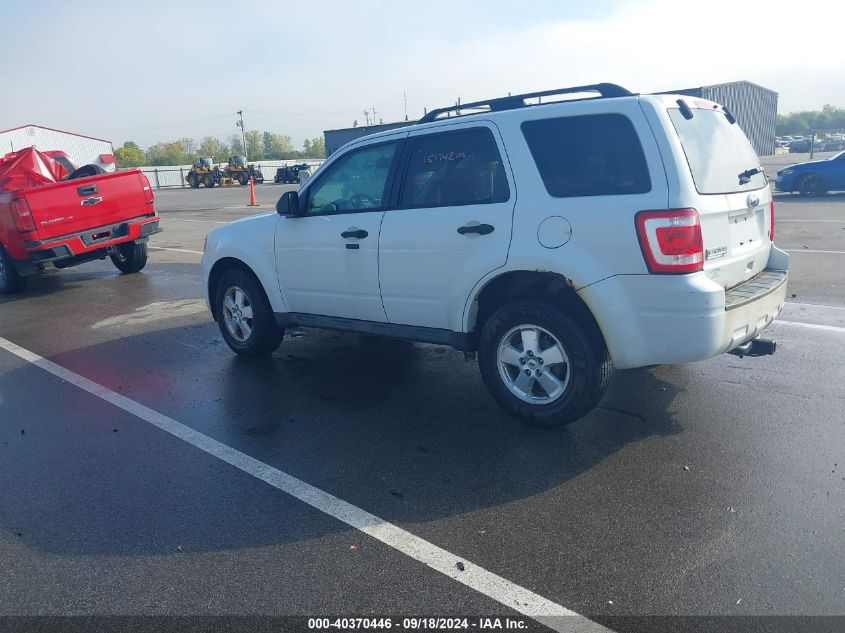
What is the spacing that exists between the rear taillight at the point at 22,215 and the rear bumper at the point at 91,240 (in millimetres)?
216

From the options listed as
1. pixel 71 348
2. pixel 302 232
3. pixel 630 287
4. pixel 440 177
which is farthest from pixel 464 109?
pixel 71 348

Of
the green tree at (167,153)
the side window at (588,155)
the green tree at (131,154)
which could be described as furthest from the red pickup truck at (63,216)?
the green tree at (167,153)

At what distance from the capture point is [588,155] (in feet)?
14.0

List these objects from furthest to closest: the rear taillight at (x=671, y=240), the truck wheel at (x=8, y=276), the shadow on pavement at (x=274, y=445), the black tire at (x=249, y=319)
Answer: the truck wheel at (x=8, y=276), the black tire at (x=249, y=319), the rear taillight at (x=671, y=240), the shadow on pavement at (x=274, y=445)

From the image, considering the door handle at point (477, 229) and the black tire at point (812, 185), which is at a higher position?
the door handle at point (477, 229)

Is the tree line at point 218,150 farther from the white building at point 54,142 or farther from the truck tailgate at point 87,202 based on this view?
the truck tailgate at point 87,202

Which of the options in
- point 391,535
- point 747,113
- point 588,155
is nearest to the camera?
point 391,535

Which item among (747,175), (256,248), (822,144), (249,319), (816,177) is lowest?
(822,144)

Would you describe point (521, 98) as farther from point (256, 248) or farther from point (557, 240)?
point (256, 248)

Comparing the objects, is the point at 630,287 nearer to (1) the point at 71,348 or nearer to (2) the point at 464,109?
(2) the point at 464,109

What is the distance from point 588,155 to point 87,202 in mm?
8142

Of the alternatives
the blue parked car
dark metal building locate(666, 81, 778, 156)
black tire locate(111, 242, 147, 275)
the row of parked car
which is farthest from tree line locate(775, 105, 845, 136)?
black tire locate(111, 242, 147, 275)

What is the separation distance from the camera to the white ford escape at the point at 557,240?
4008 mm

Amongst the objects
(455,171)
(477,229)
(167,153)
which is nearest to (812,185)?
(455,171)
